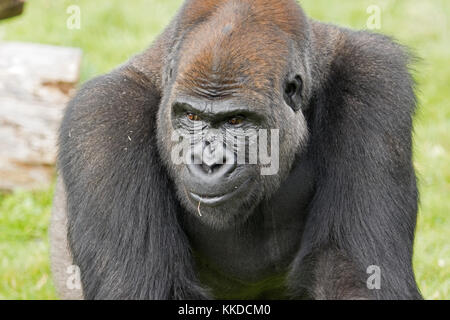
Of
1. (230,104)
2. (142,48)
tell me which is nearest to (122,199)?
(230,104)

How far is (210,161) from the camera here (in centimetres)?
457

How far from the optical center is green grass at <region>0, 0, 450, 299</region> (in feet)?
23.5

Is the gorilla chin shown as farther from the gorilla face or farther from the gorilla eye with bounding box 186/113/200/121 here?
the gorilla eye with bounding box 186/113/200/121

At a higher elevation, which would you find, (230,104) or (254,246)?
(230,104)

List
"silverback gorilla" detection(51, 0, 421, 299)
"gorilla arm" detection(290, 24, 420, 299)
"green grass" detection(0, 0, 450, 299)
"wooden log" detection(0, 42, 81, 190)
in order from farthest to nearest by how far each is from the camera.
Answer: "wooden log" detection(0, 42, 81, 190) < "green grass" detection(0, 0, 450, 299) < "gorilla arm" detection(290, 24, 420, 299) < "silverback gorilla" detection(51, 0, 421, 299)

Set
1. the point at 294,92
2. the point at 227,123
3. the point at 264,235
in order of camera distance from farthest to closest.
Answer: the point at 264,235, the point at 294,92, the point at 227,123

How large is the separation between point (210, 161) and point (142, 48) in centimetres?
657

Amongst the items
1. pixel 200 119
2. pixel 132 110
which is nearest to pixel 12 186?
pixel 132 110

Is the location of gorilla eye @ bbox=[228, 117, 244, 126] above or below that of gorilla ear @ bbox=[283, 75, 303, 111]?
below

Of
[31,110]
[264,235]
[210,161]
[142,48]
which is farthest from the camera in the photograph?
A: [142,48]

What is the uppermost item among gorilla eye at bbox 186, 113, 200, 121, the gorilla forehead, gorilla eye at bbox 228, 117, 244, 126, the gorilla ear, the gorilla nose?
the gorilla forehead

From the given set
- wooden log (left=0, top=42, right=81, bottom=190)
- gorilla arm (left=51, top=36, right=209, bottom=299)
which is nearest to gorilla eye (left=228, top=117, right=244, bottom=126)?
gorilla arm (left=51, top=36, right=209, bottom=299)

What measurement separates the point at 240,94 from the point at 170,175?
778mm

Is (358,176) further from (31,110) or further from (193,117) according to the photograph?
(31,110)
